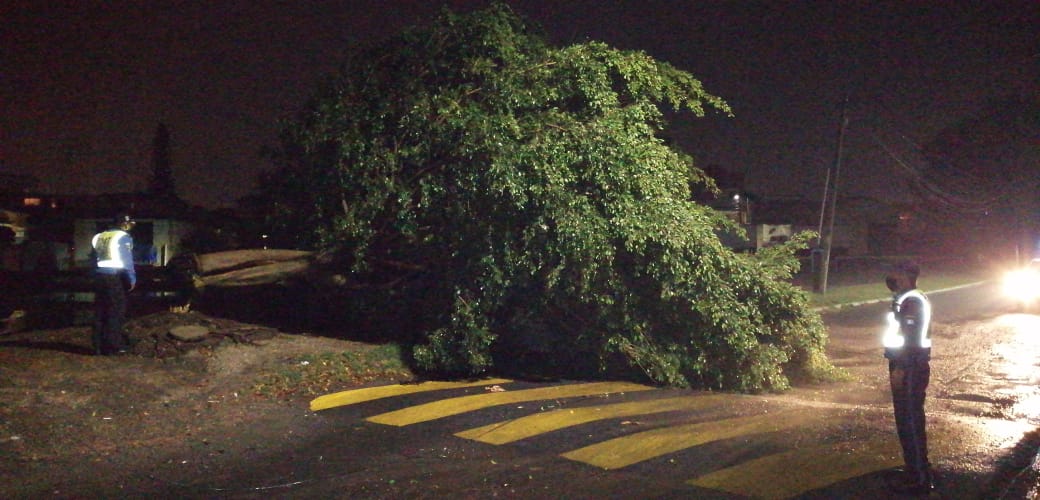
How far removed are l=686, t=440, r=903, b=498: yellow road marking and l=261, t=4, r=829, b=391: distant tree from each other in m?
3.53

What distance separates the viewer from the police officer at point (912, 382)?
5.86m

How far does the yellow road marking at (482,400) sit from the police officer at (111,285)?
12.9ft

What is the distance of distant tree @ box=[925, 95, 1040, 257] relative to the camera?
165 feet

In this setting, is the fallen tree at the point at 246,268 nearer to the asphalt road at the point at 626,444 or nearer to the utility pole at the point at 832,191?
the asphalt road at the point at 626,444

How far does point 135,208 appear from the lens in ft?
113

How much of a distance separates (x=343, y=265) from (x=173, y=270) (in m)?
4.19

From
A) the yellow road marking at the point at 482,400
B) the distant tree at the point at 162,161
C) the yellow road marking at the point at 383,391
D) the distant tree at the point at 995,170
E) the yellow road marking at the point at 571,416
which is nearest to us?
the yellow road marking at the point at 571,416

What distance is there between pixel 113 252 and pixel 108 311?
0.74 m

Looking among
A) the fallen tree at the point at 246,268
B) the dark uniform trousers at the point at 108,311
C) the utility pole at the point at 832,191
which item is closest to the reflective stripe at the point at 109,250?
the dark uniform trousers at the point at 108,311

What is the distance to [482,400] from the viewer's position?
948 centimetres

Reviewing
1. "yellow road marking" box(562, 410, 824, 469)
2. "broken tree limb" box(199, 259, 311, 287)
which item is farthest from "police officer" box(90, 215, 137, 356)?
"yellow road marking" box(562, 410, 824, 469)

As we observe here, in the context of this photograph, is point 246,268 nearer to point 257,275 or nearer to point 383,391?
point 257,275

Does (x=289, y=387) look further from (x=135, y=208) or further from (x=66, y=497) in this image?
(x=135, y=208)

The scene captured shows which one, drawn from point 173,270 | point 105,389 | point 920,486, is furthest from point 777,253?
point 173,270
